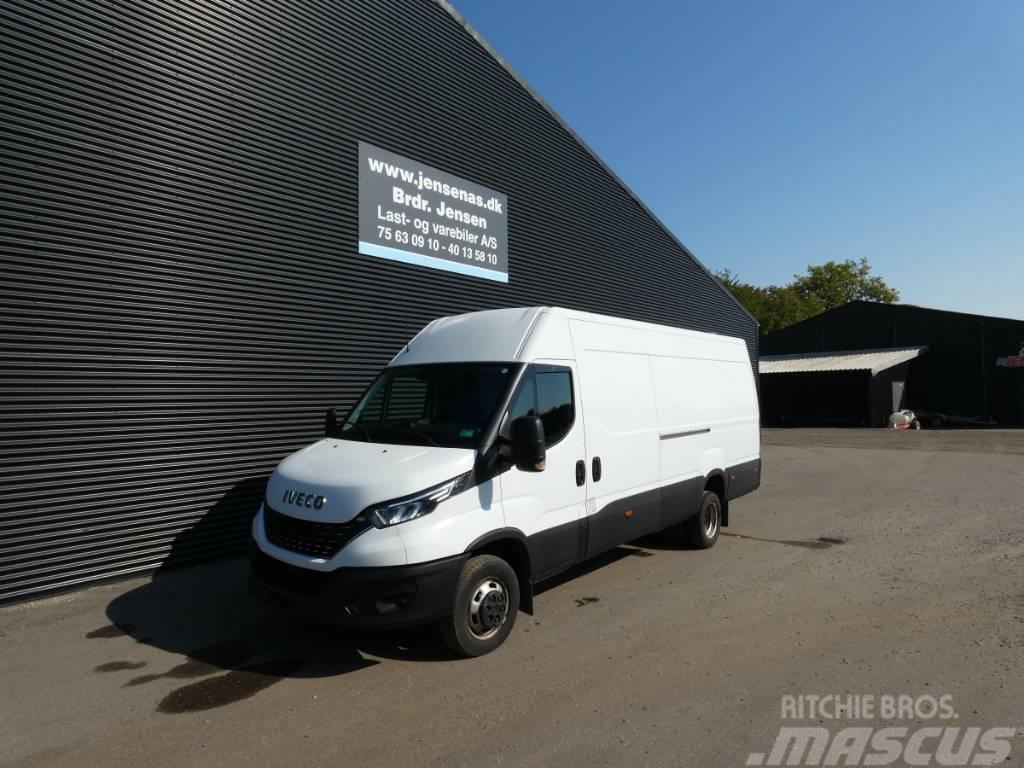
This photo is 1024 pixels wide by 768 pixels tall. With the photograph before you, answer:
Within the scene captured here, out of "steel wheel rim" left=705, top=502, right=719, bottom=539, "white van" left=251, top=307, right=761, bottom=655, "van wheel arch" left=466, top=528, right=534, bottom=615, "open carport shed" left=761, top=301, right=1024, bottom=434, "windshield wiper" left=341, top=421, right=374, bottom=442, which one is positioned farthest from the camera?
"open carport shed" left=761, top=301, right=1024, bottom=434

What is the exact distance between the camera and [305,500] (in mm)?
4469

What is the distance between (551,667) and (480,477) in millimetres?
1384

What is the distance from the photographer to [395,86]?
9781mm

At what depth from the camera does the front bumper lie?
4.09 meters

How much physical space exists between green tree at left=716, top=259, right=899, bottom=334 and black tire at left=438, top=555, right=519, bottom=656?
66.8 metres

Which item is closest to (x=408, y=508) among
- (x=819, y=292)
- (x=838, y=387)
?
(x=838, y=387)

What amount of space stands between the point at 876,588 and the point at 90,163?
345 inches

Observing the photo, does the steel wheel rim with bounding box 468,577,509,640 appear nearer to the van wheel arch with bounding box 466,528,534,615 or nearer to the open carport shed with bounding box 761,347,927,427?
the van wheel arch with bounding box 466,528,534,615

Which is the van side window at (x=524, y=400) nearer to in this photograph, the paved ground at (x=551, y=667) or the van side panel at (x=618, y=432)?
the van side panel at (x=618, y=432)

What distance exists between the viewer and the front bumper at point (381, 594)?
409 cm

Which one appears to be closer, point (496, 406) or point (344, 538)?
point (344, 538)

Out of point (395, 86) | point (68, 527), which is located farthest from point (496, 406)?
point (395, 86)

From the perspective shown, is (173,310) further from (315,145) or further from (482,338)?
(482,338)

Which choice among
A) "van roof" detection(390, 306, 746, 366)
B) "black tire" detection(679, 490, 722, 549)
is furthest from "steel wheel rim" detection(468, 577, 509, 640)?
"black tire" detection(679, 490, 722, 549)
